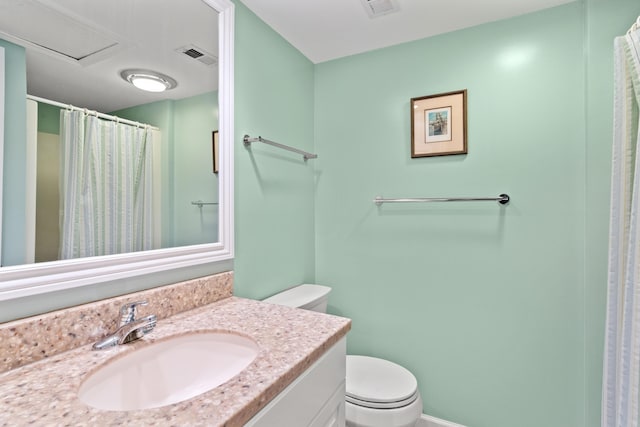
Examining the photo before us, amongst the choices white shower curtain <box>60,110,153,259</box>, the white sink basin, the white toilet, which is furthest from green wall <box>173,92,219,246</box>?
the white toilet

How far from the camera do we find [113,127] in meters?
0.94

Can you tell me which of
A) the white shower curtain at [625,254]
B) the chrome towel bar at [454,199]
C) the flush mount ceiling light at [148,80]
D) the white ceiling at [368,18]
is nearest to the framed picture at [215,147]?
the flush mount ceiling light at [148,80]

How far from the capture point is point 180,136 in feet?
3.76

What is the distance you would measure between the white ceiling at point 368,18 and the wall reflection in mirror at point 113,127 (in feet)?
1.42

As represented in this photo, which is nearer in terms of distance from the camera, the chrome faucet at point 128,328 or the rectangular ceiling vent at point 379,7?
the chrome faucet at point 128,328

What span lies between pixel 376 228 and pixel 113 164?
1.37m

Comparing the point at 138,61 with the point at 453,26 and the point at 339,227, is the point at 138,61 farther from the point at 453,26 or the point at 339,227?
the point at 453,26

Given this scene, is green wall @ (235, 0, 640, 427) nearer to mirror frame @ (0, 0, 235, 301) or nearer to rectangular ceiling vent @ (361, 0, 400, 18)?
mirror frame @ (0, 0, 235, 301)

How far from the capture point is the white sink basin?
73cm

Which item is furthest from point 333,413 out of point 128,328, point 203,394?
point 128,328

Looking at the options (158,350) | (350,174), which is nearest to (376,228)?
(350,174)

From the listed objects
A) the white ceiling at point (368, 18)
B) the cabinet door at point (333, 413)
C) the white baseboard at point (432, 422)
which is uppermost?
the white ceiling at point (368, 18)

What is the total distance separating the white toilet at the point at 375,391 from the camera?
1.28 m

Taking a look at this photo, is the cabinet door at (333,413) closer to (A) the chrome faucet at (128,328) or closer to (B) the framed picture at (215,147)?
(A) the chrome faucet at (128,328)
